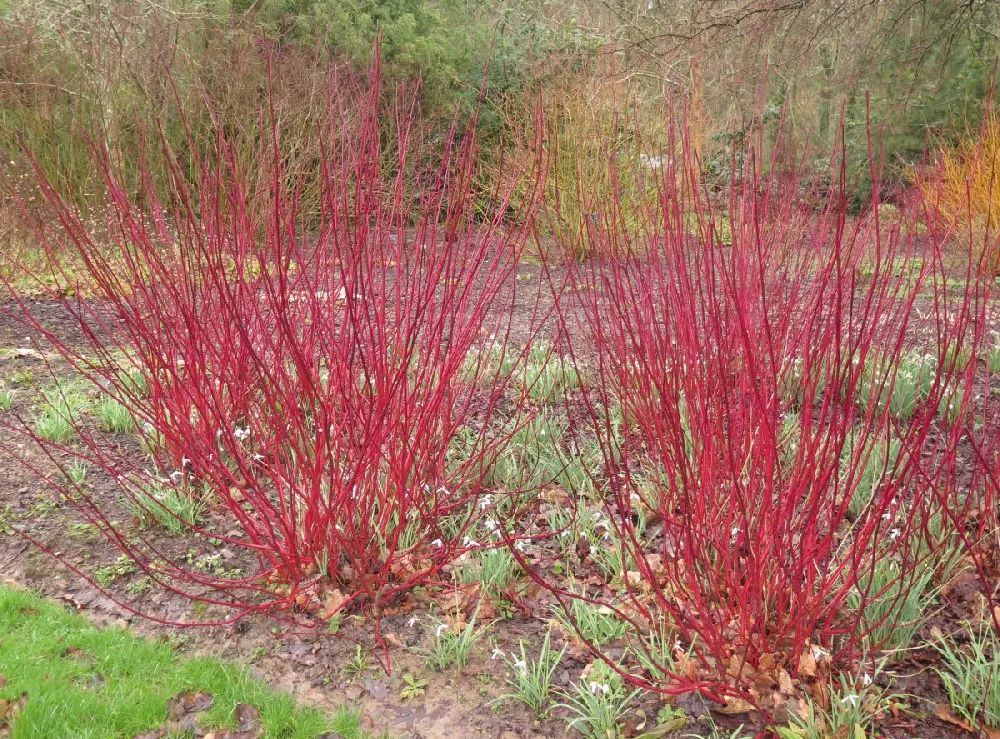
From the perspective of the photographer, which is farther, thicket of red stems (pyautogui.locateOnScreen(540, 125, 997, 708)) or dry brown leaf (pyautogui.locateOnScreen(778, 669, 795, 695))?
dry brown leaf (pyautogui.locateOnScreen(778, 669, 795, 695))

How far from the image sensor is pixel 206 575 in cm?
275

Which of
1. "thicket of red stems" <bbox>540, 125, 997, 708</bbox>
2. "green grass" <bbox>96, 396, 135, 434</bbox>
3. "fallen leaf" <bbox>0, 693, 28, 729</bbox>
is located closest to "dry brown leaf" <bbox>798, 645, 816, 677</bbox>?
"thicket of red stems" <bbox>540, 125, 997, 708</bbox>

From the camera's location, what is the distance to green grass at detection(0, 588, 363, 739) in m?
2.10

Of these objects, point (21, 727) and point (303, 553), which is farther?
point (303, 553)

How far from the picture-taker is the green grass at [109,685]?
2.10m

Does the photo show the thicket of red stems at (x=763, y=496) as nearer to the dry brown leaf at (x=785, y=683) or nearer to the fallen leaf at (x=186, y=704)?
the dry brown leaf at (x=785, y=683)

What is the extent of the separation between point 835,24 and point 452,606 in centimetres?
714

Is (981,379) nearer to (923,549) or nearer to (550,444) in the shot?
(923,549)

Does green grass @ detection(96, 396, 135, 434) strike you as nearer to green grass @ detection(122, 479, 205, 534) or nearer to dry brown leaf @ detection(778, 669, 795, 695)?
green grass @ detection(122, 479, 205, 534)

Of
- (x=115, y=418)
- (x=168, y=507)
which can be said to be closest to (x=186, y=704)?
(x=168, y=507)

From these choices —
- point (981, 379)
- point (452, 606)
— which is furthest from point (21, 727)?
point (981, 379)

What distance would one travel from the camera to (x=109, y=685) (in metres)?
2.22

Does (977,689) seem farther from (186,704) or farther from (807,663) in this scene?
(186,704)

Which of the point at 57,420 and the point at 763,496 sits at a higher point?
the point at 763,496
